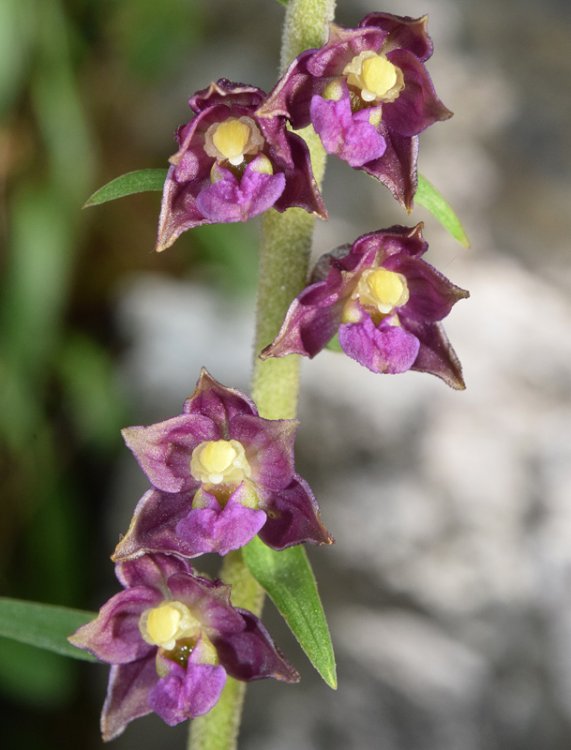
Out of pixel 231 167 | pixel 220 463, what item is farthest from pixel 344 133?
pixel 220 463

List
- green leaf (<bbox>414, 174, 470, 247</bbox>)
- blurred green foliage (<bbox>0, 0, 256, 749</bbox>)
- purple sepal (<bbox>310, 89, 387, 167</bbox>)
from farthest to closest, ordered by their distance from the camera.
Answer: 1. blurred green foliage (<bbox>0, 0, 256, 749</bbox>)
2. green leaf (<bbox>414, 174, 470, 247</bbox>)
3. purple sepal (<bbox>310, 89, 387, 167</bbox>)

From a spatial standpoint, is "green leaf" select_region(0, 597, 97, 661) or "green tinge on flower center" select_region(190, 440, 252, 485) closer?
"green tinge on flower center" select_region(190, 440, 252, 485)

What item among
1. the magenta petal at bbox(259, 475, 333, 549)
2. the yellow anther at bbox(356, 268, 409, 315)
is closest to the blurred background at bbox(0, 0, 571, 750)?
the magenta petal at bbox(259, 475, 333, 549)

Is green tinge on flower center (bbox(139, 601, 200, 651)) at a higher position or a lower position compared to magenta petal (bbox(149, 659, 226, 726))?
higher

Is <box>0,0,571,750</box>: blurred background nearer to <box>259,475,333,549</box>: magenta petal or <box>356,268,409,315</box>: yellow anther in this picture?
<box>259,475,333,549</box>: magenta petal

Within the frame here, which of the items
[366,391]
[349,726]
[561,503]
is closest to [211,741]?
[349,726]

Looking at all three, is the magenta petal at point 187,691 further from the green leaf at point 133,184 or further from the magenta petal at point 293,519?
the green leaf at point 133,184

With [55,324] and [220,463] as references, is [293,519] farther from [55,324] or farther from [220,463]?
[55,324]
